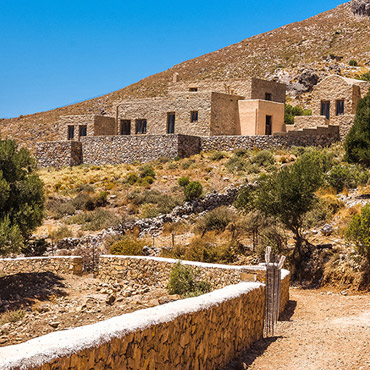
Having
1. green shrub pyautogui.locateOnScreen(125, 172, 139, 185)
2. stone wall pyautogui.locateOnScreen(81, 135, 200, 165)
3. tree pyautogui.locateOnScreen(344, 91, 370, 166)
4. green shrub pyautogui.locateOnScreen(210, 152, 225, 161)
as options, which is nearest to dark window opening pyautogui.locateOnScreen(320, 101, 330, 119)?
green shrub pyautogui.locateOnScreen(210, 152, 225, 161)

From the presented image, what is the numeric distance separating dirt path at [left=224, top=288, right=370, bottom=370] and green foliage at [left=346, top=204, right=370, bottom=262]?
2.13 meters

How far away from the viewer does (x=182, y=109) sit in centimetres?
4141

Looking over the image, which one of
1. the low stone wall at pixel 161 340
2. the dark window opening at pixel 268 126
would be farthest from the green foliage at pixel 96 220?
the low stone wall at pixel 161 340

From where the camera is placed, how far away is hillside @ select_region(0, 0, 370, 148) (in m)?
70.6

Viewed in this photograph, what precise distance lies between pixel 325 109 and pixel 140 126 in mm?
14572

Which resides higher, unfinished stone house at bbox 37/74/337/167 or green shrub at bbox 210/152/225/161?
unfinished stone house at bbox 37/74/337/167

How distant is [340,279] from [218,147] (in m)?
22.1

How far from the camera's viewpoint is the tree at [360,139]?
29.1 m

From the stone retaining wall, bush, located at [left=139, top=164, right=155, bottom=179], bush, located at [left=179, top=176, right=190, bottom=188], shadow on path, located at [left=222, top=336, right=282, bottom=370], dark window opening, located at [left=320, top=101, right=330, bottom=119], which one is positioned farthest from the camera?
dark window opening, located at [left=320, top=101, right=330, bottom=119]

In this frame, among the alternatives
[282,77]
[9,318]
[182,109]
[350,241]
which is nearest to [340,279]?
[350,241]

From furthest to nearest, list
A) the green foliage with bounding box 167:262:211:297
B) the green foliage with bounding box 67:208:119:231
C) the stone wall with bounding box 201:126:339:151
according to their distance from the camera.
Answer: the stone wall with bounding box 201:126:339:151, the green foliage with bounding box 67:208:119:231, the green foliage with bounding box 167:262:211:297

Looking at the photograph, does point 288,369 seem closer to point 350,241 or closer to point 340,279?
point 340,279

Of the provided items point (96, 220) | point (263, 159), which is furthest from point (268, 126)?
point (96, 220)

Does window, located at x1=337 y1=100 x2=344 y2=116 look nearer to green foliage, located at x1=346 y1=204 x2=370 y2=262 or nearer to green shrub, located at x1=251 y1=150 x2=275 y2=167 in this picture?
green shrub, located at x1=251 y1=150 x2=275 y2=167
